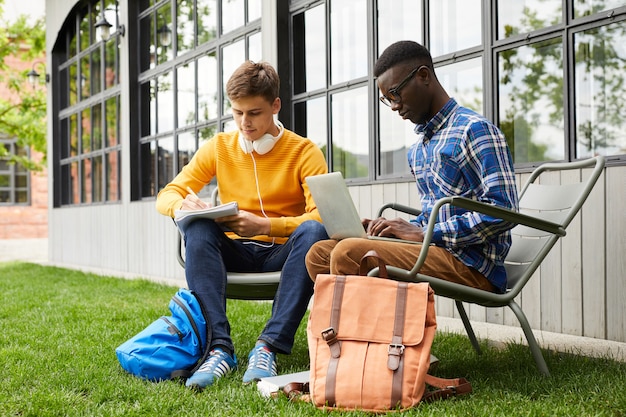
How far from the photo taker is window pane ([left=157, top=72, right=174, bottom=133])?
7.38 m

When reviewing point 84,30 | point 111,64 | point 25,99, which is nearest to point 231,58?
point 111,64

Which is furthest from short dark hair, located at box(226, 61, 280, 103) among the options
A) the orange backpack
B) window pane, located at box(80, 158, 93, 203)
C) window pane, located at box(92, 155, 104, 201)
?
window pane, located at box(80, 158, 93, 203)

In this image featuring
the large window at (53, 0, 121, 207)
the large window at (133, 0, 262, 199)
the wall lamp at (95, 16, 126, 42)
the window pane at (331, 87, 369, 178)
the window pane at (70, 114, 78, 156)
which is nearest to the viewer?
the window pane at (331, 87, 369, 178)

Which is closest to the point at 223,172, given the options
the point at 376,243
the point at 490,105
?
the point at 376,243

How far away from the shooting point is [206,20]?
6699 mm

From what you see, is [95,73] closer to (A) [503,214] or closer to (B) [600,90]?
(B) [600,90]

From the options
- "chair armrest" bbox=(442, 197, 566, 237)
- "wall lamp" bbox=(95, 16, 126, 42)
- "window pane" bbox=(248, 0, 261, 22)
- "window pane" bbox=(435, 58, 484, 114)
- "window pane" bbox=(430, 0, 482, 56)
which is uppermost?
"wall lamp" bbox=(95, 16, 126, 42)

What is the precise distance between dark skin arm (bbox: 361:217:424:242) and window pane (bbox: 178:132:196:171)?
455 centimetres

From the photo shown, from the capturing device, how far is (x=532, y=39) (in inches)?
137

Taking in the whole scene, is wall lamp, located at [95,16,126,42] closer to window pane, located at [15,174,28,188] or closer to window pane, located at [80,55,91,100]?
window pane, located at [80,55,91,100]

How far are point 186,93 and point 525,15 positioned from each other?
4143 mm

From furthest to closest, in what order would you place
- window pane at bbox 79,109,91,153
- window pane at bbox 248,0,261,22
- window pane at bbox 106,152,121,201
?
window pane at bbox 79,109,91,153
window pane at bbox 106,152,121,201
window pane at bbox 248,0,261,22

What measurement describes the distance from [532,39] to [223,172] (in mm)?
1568

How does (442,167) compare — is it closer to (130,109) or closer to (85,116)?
(130,109)
